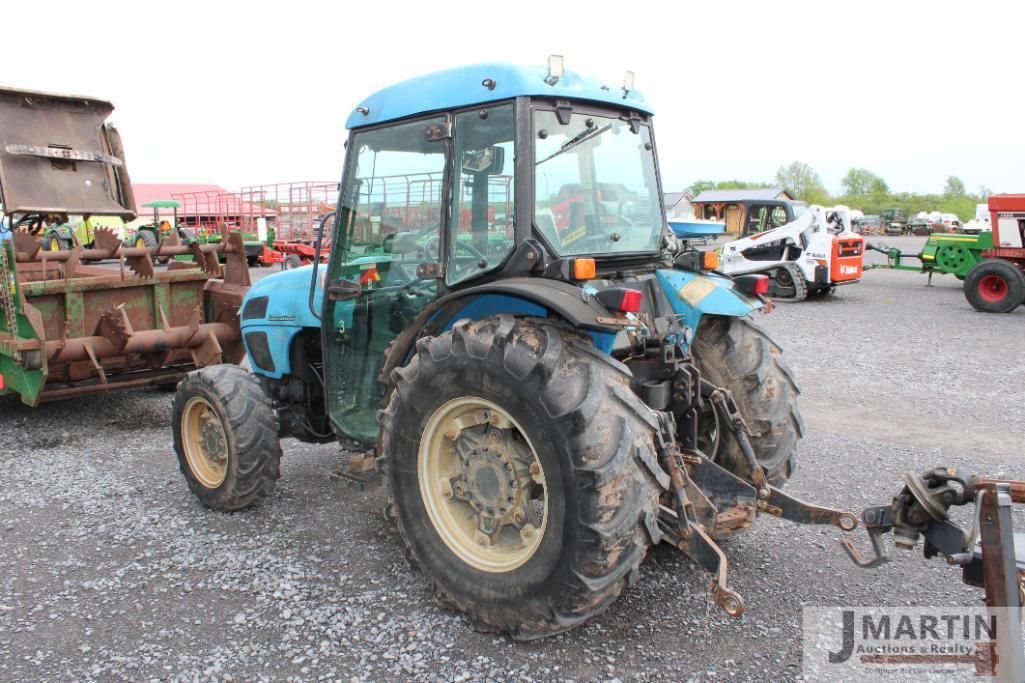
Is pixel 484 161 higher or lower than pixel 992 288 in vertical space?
higher

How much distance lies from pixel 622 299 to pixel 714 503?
112 centimetres

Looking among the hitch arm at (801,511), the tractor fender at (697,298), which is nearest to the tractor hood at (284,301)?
the tractor fender at (697,298)

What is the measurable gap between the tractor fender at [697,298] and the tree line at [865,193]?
57635 mm

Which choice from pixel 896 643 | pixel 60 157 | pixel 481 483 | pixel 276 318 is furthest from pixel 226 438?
pixel 60 157

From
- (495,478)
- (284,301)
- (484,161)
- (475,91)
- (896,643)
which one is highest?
(475,91)

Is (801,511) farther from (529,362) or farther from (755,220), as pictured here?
(755,220)

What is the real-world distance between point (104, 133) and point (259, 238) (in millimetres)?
18073

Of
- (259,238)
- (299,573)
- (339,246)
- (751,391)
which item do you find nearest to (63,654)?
(299,573)

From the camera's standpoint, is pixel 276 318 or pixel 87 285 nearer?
pixel 276 318

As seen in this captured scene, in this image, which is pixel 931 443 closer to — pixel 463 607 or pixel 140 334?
pixel 463 607

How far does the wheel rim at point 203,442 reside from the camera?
14.7ft

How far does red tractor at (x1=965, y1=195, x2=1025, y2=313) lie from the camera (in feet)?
45.2

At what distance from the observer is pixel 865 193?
7694 cm

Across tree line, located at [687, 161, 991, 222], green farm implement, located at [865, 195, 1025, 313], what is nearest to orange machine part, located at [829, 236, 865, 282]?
green farm implement, located at [865, 195, 1025, 313]
